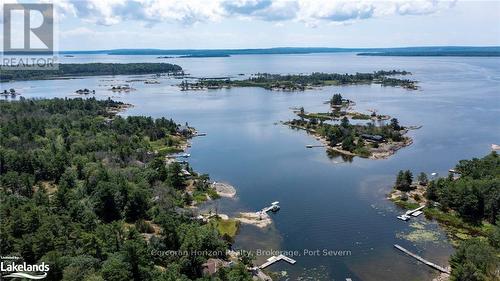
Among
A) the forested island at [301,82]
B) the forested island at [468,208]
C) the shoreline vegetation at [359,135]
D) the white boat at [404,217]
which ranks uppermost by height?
the forested island at [301,82]

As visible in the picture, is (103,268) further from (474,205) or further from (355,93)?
(355,93)

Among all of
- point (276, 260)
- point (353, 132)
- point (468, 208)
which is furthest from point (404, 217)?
point (353, 132)

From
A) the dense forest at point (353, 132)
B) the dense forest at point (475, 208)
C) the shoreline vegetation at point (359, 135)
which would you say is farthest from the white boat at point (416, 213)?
the dense forest at point (353, 132)

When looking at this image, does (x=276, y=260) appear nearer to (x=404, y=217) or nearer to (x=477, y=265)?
(x=477, y=265)

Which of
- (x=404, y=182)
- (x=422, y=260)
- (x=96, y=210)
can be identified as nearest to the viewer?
(x=422, y=260)

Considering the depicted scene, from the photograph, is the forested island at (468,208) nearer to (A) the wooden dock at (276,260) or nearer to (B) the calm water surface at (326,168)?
(B) the calm water surface at (326,168)

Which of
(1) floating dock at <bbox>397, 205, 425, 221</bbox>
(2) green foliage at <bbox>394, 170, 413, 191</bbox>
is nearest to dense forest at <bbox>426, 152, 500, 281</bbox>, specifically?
(1) floating dock at <bbox>397, 205, 425, 221</bbox>
